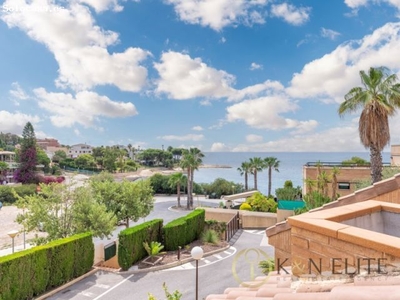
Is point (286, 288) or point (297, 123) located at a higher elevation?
point (297, 123)

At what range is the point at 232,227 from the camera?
23062 millimetres

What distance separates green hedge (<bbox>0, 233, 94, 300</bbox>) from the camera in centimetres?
1138

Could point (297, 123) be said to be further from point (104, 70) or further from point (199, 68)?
point (104, 70)

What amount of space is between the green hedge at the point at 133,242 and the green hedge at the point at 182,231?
86cm

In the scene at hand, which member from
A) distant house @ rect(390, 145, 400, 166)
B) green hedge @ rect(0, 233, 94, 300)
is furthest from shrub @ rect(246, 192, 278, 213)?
green hedge @ rect(0, 233, 94, 300)

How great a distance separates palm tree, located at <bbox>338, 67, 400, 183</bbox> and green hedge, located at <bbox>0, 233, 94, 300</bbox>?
52.3 ft

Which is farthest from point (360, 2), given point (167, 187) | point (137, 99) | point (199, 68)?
point (137, 99)

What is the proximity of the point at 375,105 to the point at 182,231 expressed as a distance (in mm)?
13797

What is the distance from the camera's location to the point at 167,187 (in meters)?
50.6

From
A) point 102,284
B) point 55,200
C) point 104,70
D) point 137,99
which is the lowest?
point 102,284

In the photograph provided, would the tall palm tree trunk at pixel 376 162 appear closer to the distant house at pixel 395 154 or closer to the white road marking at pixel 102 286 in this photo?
the distant house at pixel 395 154

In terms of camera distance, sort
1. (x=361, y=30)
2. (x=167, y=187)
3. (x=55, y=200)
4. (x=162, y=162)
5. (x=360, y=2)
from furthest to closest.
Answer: (x=162, y=162) → (x=167, y=187) → (x=361, y=30) → (x=55, y=200) → (x=360, y=2)

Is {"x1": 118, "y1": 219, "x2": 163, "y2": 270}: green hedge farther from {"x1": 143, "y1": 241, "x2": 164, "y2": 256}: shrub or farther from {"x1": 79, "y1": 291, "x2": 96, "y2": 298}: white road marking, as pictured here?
{"x1": 79, "y1": 291, "x2": 96, "y2": 298}: white road marking

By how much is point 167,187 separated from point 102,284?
36.9 m
